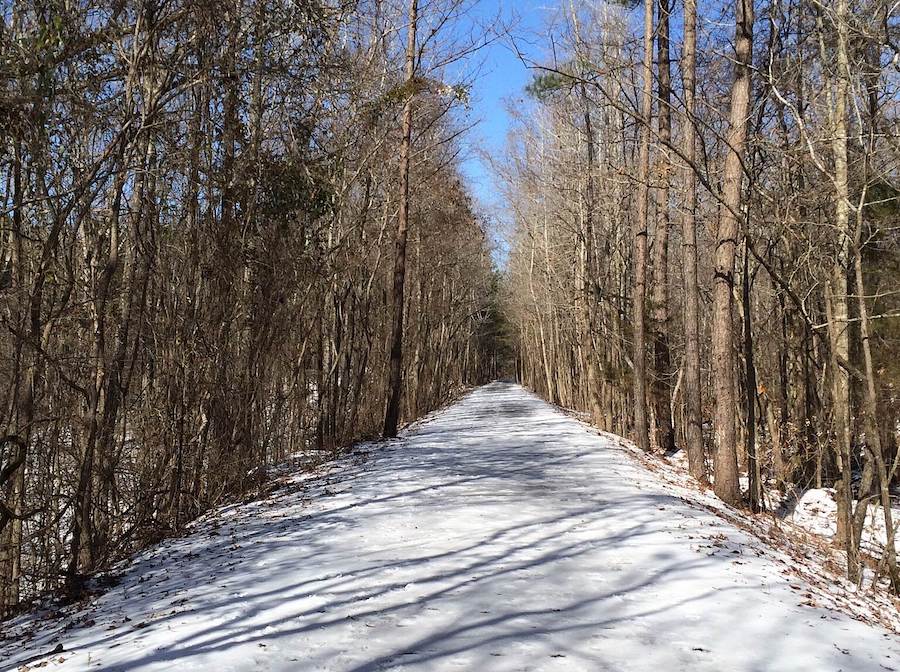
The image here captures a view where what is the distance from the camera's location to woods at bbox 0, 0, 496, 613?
20.2 feet

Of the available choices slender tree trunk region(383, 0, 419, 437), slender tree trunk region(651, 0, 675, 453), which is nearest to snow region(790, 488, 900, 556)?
slender tree trunk region(651, 0, 675, 453)

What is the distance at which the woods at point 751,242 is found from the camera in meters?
7.84

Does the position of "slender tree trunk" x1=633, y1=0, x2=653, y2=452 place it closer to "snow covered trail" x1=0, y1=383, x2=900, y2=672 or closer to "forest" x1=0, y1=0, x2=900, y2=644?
"forest" x1=0, y1=0, x2=900, y2=644

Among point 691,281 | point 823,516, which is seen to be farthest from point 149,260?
point 823,516

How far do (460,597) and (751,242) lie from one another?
665cm

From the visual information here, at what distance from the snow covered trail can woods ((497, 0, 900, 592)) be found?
104 inches

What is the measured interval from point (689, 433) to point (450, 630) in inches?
352

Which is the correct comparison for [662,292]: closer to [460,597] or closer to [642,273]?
[642,273]

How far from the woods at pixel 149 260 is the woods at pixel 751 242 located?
3878 mm

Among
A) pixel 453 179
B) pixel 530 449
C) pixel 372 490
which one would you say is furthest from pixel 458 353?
pixel 372 490

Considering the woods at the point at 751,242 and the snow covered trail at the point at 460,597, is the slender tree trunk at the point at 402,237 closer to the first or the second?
the woods at the point at 751,242

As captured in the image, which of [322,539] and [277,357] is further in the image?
[277,357]

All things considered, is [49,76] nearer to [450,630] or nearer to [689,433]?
[450,630]

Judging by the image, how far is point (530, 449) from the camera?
12.8 meters
